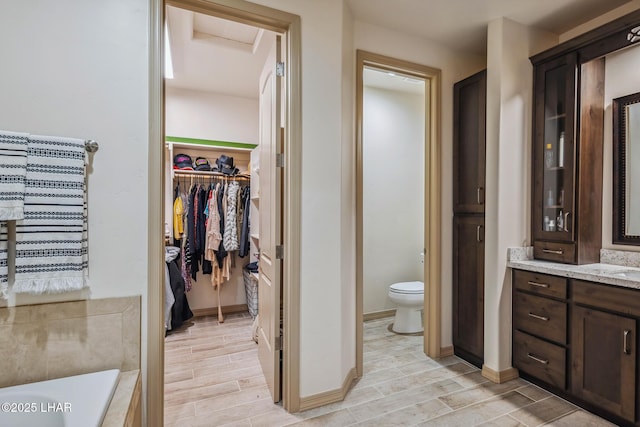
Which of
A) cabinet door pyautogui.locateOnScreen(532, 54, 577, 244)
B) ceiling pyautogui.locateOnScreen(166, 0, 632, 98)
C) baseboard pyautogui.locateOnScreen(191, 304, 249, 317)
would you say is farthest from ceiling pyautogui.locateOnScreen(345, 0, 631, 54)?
baseboard pyautogui.locateOnScreen(191, 304, 249, 317)

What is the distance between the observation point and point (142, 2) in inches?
58.4

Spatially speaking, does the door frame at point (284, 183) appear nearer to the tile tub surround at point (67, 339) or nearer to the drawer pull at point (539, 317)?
the tile tub surround at point (67, 339)

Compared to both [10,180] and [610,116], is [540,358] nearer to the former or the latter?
[610,116]

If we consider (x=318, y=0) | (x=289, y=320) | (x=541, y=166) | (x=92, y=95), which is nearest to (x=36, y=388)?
(x=289, y=320)

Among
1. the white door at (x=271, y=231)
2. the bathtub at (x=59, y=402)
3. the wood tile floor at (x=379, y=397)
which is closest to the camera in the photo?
the bathtub at (x=59, y=402)

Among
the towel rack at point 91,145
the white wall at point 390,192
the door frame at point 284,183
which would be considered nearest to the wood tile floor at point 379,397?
the door frame at point 284,183

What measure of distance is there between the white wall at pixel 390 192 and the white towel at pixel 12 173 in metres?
2.97

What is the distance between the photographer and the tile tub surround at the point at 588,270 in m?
1.71

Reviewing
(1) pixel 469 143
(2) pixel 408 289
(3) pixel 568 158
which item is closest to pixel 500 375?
(2) pixel 408 289

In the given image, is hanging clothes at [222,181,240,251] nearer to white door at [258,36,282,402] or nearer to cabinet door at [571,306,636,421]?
white door at [258,36,282,402]

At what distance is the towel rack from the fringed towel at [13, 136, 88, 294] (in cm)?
2

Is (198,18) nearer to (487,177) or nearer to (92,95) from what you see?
(92,95)

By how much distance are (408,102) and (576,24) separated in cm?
173

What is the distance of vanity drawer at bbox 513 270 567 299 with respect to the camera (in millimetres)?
2003
